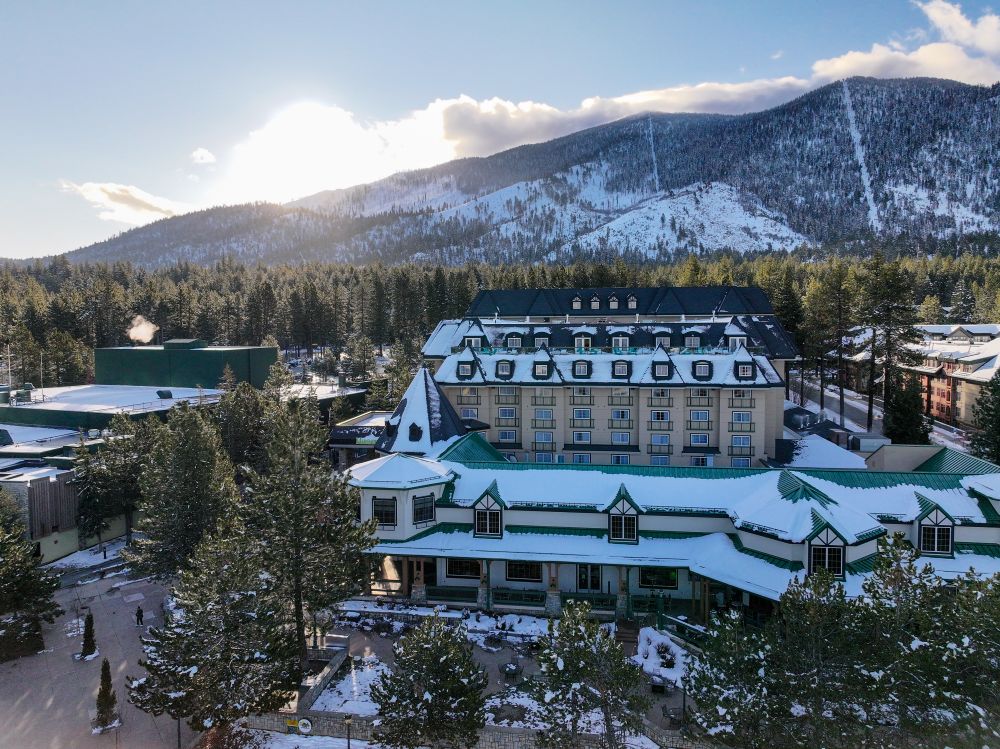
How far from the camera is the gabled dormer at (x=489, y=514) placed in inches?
1254

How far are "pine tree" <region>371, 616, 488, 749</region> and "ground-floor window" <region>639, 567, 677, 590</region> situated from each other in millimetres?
14537

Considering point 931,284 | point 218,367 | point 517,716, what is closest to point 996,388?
point 517,716

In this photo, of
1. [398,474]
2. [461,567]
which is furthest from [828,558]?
[398,474]

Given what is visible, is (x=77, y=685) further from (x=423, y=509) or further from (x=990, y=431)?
(x=990, y=431)

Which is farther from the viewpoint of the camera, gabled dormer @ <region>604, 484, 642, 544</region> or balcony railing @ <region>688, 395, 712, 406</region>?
balcony railing @ <region>688, 395, 712, 406</region>

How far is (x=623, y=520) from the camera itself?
31062 millimetres

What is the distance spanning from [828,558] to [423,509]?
19684 millimetres

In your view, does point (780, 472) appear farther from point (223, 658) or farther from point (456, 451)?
point (223, 658)

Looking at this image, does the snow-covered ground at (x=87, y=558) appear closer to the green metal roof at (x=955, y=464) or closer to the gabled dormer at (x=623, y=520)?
the gabled dormer at (x=623, y=520)

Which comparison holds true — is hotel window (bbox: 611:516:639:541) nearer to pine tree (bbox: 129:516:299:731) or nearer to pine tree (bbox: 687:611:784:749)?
pine tree (bbox: 687:611:784:749)

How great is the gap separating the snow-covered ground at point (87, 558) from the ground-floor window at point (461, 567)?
2253 centimetres

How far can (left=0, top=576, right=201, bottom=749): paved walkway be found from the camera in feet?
72.3

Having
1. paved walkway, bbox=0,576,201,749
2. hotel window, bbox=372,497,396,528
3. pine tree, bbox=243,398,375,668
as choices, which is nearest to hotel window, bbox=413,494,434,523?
hotel window, bbox=372,497,396,528

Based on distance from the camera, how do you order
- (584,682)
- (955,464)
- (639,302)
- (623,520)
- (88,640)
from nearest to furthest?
(584,682) < (88,640) < (623,520) < (955,464) < (639,302)
